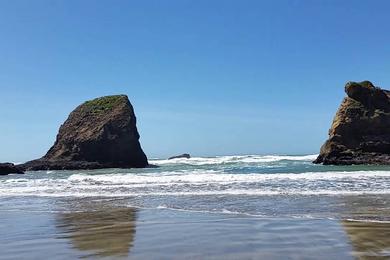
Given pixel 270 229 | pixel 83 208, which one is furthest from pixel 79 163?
pixel 270 229

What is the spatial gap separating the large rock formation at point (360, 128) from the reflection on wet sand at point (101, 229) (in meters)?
34.2

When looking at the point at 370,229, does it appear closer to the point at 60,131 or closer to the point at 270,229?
the point at 270,229

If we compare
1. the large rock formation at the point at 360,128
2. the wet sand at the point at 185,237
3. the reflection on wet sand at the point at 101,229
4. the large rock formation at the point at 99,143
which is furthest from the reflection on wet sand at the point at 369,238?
the large rock formation at the point at 99,143

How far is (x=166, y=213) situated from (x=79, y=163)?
39801mm

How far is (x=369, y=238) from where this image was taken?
24.9 ft

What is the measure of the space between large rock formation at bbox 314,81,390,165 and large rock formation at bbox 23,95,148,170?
72.7ft

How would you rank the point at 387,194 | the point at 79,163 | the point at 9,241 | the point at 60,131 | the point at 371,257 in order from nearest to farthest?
the point at 371,257
the point at 9,241
the point at 387,194
the point at 79,163
the point at 60,131

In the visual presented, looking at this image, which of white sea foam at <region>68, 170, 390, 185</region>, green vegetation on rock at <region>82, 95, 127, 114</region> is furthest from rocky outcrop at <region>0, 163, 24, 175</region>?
white sea foam at <region>68, 170, 390, 185</region>

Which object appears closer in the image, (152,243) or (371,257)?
(371,257)

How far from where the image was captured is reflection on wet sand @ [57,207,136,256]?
290 inches

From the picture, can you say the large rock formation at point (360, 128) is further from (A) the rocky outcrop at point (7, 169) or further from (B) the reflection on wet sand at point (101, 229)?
(B) the reflection on wet sand at point (101, 229)

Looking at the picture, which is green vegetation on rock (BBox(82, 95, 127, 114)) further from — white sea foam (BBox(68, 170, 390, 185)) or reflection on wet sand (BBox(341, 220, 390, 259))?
reflection on wet sand (BBox(341, 220, 390, 259))

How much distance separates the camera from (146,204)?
14164mm

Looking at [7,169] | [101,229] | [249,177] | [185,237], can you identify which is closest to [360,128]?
[249,177]
